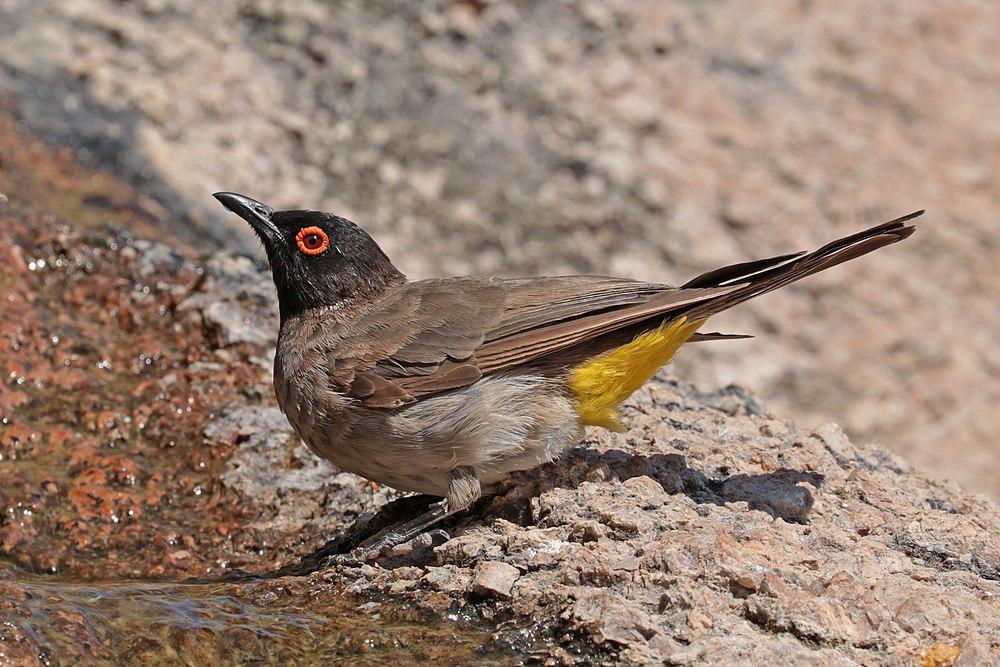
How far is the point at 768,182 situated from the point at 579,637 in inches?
259

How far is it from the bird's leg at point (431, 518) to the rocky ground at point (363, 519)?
75mm

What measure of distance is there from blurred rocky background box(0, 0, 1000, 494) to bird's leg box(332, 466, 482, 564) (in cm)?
413

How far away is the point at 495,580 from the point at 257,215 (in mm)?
2398

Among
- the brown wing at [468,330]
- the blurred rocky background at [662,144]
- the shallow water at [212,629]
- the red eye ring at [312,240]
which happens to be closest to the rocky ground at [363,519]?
the shallow water at [212,629]

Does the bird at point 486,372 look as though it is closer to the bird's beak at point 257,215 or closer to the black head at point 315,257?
the black head at point 315,257

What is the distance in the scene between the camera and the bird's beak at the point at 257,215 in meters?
5.68

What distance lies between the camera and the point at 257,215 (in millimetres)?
5684

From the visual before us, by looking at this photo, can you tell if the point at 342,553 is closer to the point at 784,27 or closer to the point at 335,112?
the point at 335,112

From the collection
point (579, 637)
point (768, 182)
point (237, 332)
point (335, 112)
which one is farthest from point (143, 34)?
point (579, 637)

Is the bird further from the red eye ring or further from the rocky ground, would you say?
the red eye ring

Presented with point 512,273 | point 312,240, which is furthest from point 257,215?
point 512,273

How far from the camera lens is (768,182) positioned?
9.72 metres

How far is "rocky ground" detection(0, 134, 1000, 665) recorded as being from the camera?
3.82 m

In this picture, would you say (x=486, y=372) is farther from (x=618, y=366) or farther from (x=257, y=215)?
(x=257, y=215)
